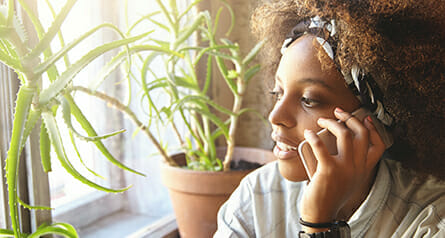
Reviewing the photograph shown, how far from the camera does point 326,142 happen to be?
71 centimetres

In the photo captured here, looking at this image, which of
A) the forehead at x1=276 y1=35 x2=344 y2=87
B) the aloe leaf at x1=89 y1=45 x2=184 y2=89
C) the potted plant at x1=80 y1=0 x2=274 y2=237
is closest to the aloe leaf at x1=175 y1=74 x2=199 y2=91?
the potted plant at x1=80 y1=0 x2=274 y2=237

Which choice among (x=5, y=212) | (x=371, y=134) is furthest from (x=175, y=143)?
(x=371, y=134)

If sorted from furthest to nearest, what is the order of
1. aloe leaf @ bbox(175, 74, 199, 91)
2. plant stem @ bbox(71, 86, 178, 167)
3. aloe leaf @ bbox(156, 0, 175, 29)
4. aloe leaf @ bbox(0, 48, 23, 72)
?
aloe leaf @ bbox(175, 74, 199, 91), aloe leaf @ bbox(156, 0, 175, 29), plant stem @ bbox(71, 86, 178, 167), aloe leaf @ bbox(0, 48, 23, 72)

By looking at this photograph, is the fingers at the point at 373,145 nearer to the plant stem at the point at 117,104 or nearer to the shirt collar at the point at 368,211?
the shirt collar at the point at 368,211

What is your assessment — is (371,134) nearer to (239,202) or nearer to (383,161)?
(383,161)

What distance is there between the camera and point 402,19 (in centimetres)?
65

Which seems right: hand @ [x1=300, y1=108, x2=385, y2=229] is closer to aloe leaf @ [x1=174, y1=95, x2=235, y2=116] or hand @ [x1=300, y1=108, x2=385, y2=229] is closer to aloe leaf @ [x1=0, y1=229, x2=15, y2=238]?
aloe leaf @ [x1=174, y1=95, x2=235, y2=116]

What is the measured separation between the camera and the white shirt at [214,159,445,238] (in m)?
0.72

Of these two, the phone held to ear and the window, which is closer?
the phone held to ear

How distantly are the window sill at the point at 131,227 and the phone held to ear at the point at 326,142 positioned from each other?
1.97ft

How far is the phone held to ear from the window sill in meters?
0.60

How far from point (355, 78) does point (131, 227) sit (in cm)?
81

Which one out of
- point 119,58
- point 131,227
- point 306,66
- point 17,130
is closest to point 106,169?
point 131,227

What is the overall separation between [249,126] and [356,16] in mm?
964
